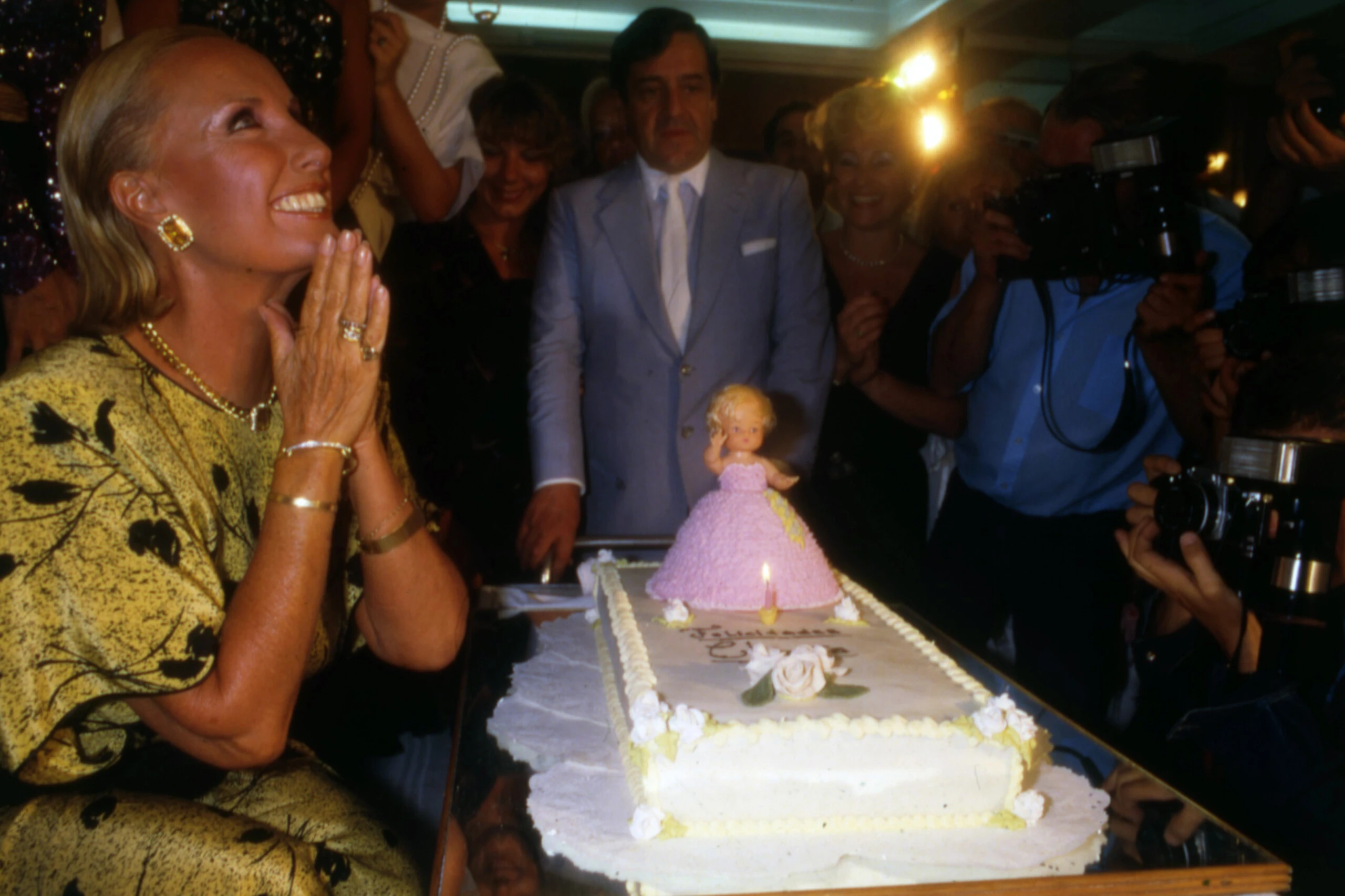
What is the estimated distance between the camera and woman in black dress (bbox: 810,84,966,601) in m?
3.25

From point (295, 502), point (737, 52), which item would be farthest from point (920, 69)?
point (295, 502)

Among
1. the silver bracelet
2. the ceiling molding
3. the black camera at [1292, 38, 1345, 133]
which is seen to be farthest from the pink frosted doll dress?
the ceiling molding

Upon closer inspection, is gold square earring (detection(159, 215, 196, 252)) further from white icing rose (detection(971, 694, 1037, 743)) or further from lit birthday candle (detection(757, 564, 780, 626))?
white icing rose (detection(971, 694, 1037, 743))

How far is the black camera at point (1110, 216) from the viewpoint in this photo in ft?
8.13

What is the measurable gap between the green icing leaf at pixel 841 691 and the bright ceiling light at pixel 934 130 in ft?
22.6

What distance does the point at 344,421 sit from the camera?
5.18ft

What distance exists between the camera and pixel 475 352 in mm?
3096

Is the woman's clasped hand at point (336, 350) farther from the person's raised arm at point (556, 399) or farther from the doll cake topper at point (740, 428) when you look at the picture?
the person's raised arm at point (556, 399)

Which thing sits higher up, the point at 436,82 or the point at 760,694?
the point at 436,82

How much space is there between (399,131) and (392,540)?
166 centimetres

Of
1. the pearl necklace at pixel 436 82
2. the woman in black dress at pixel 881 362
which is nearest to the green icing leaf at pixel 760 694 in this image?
the woman in black dress at pixel 881 362

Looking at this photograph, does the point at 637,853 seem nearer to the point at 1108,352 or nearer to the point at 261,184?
the point at 261,184

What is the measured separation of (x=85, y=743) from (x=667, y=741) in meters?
0.94

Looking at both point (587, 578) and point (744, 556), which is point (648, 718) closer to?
point (744, 556)
